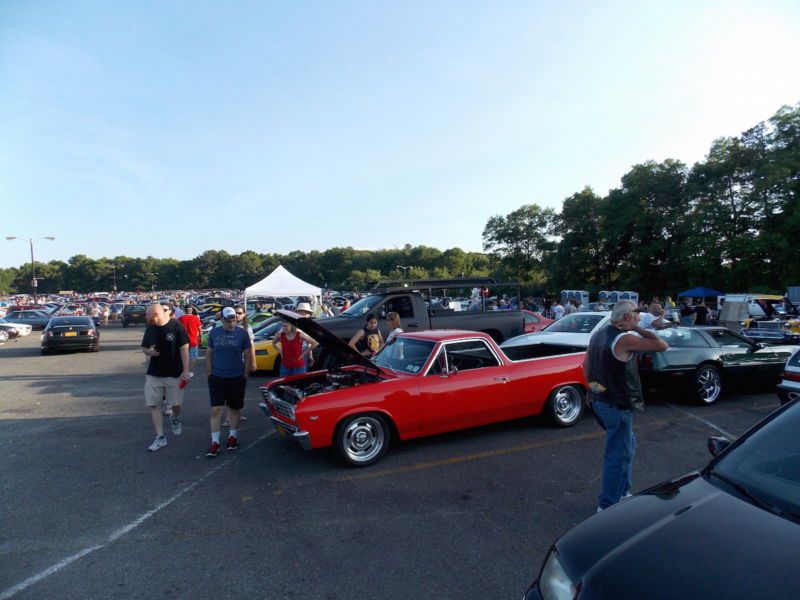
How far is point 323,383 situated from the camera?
240 inches

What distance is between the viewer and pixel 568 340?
8.38 meters

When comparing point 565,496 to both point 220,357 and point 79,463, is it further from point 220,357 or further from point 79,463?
point 79,463

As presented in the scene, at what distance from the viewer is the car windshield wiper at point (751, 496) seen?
2.19 m

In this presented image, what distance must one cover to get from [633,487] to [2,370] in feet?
50.9

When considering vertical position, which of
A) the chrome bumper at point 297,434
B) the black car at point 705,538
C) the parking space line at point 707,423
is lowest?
the parking space line at point 707,423

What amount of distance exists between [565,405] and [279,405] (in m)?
3.82

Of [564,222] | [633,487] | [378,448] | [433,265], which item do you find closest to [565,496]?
[633,487]

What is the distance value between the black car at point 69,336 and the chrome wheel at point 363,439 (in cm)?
1525

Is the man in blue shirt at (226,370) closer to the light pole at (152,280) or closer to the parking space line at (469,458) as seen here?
the parking space line at (469,458)

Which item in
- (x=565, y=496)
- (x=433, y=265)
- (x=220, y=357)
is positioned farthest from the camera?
(x=433, y=265)

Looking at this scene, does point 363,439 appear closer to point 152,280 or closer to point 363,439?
point 363,439

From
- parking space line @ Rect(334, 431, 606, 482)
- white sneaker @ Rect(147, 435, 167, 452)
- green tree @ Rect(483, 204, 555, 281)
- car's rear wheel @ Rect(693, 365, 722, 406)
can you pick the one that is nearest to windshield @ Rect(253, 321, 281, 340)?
white sneaker @ Rect(147, 435, 167, 452)

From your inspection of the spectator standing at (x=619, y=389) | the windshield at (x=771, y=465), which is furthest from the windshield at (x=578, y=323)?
the windshield at (x=771, y=465)

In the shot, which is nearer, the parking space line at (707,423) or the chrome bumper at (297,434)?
the chrome bumper at (297,434)
